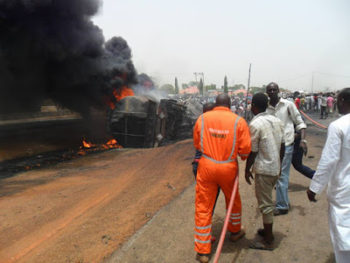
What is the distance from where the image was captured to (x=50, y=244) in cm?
335

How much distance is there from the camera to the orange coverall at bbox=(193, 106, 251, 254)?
2627mm

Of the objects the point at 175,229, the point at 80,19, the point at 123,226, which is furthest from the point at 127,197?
the point at 80,19

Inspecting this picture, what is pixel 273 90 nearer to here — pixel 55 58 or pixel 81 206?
pixel 81 206

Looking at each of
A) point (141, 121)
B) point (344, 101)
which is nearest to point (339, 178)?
point (344, 101)

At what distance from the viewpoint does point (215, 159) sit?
2650 mm

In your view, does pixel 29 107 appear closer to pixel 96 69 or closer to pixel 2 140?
pixel 96 69

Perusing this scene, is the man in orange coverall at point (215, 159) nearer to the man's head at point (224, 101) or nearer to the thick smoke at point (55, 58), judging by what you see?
the man's head at point (224, 101)

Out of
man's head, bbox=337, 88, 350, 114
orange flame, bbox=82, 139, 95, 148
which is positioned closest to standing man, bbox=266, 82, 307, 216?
man's head, bbox=337, 88, 350, 114

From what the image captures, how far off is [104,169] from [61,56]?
9.51 metres

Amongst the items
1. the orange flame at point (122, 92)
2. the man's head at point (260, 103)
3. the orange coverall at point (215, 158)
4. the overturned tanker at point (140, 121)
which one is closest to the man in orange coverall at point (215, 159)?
the orange coverall at point (215, 158)

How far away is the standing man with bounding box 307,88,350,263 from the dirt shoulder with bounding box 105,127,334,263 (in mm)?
880

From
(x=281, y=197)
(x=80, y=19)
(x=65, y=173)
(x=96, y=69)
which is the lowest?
(x=65, y=173)

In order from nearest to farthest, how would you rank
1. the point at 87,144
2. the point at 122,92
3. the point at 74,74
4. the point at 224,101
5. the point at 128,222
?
the point at 224,101 < the point at 128,222 < the point at 87,144 < the point at 74,74 < the point at 122,92

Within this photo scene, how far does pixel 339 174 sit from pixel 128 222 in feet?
9.22
